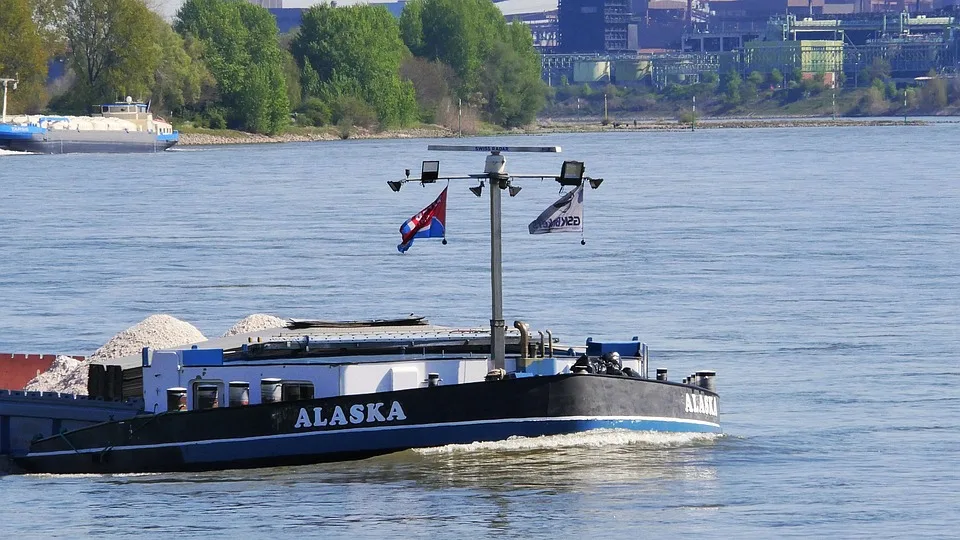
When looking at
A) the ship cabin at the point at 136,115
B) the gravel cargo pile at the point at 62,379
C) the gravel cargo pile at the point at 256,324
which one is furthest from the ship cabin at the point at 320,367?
the ship cabin at the point at 136,115

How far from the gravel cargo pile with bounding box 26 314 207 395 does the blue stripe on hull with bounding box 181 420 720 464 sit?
595 centimetres

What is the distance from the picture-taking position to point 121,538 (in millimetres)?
22766

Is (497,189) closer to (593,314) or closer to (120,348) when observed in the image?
(120,348)

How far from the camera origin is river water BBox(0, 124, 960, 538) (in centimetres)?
2400

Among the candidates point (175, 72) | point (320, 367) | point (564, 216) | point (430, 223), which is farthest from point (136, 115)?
point (564, 216)

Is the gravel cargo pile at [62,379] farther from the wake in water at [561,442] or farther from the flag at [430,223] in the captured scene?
the flag at [430,223]

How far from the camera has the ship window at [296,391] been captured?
2542 cm

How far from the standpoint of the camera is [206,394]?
25844 millimetres

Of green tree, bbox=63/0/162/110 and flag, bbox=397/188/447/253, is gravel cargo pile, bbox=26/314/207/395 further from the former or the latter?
green tree, bbox=63/0/162/110

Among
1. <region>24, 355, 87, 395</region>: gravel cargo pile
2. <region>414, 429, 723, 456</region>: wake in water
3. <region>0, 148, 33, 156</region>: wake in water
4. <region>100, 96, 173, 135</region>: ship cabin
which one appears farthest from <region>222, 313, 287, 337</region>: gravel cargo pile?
<region>100, 96, 173, 135</region>: ship cabin

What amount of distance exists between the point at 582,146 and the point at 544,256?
11439 cm

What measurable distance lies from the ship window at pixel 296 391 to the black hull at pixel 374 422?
251 millimetres

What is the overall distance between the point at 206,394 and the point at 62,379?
6.74m

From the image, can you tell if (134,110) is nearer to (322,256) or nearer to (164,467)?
(322,256)
